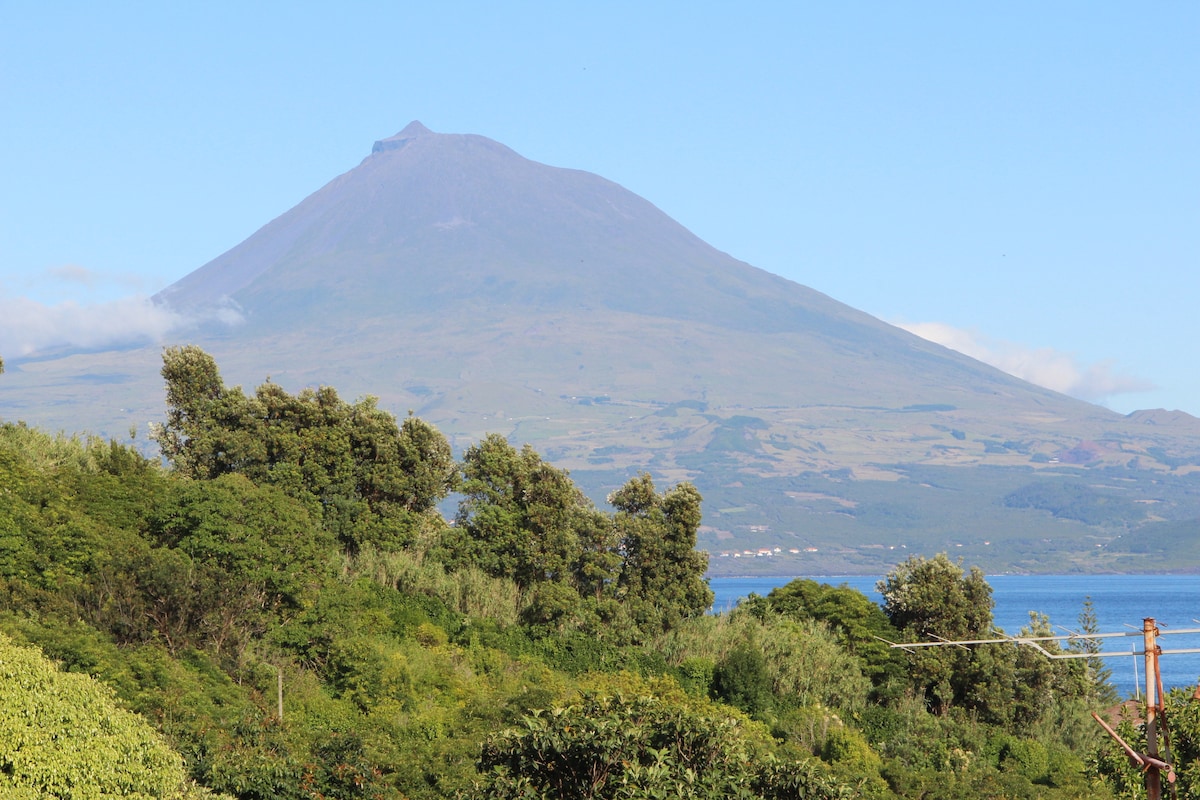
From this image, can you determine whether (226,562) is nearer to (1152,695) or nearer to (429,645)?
(429,645)

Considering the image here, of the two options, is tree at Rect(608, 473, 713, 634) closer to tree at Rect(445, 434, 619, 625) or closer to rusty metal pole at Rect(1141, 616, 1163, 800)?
tree at Rect(445, 434, 619, 625)

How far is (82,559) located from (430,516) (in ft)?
67.0

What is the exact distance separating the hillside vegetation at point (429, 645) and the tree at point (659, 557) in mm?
128

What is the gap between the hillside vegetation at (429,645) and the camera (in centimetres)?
3098

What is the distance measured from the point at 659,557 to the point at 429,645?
1200 centimetres

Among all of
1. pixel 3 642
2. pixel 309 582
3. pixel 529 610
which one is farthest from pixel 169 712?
pixel 529 610

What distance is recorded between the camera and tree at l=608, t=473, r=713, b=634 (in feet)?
208

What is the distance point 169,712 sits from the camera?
42.4 meters

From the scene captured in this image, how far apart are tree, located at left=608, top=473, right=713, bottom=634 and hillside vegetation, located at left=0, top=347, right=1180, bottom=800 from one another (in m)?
0.13

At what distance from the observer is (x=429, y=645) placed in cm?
5750

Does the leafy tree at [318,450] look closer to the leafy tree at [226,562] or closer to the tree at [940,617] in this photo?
the leafy tree at [226,562]

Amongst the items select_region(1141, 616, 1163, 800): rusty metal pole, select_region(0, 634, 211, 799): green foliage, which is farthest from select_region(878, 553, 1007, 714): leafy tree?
select_region(1141, 616, 1163, 800): rusty metal pole

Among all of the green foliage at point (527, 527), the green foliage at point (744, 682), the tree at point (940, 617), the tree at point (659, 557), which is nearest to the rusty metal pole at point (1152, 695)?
the green foliage at point (744, 682)

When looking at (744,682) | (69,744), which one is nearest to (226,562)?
(744,682)
